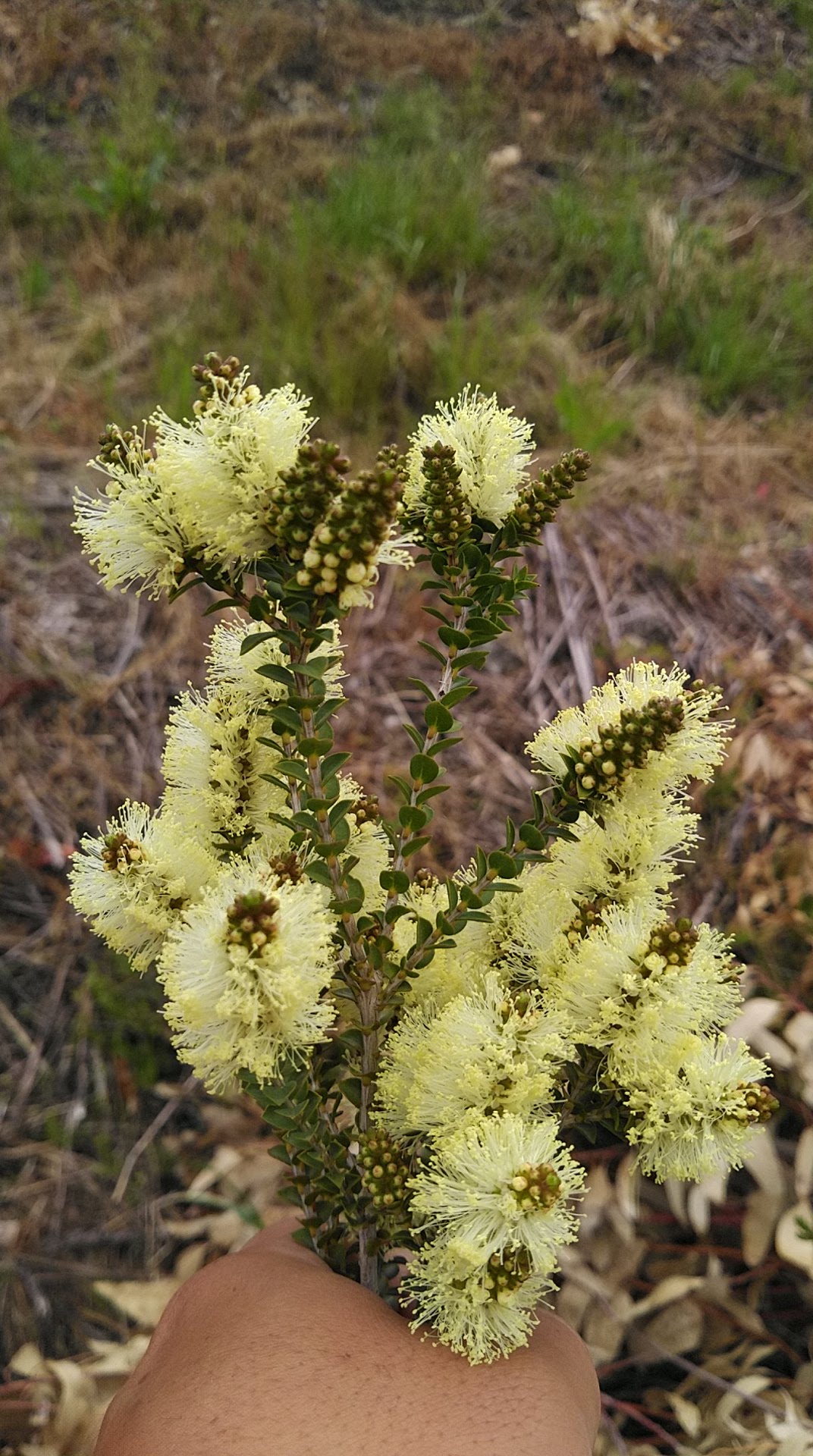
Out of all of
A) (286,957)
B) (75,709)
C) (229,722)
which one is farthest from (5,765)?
(286,957)

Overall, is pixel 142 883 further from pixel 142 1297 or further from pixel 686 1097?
pixel 142 1297

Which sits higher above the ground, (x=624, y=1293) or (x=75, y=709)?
(x=75, y=709)

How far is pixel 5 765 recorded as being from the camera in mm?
2051

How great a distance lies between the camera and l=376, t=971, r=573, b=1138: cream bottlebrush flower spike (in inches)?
29.4

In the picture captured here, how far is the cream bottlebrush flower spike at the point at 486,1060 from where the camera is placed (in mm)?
746

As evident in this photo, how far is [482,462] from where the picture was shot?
76cm

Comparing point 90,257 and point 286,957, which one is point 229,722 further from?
point 90,257

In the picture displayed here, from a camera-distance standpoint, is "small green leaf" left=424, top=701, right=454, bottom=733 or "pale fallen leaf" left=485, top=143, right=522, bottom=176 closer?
"small green leaf" left=424, top=701, right=454, bottom=733

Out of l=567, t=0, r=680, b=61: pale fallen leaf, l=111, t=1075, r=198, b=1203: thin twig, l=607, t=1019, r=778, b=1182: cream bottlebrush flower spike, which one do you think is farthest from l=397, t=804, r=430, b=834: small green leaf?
l=567, t=0, r=680, b=61: pale fallen leaf

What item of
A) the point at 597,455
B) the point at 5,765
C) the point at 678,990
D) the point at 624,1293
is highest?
the point at 678,990

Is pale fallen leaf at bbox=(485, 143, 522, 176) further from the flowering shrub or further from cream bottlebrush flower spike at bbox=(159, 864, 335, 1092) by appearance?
cream bottlebrush flower spike at bbox=(159, 864, 335, 1092)

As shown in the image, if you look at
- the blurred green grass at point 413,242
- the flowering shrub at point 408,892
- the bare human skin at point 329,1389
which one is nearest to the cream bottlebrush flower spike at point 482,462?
the flowering shrub at point 408,892

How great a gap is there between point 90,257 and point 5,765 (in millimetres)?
2179

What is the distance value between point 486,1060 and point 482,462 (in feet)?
1.43
